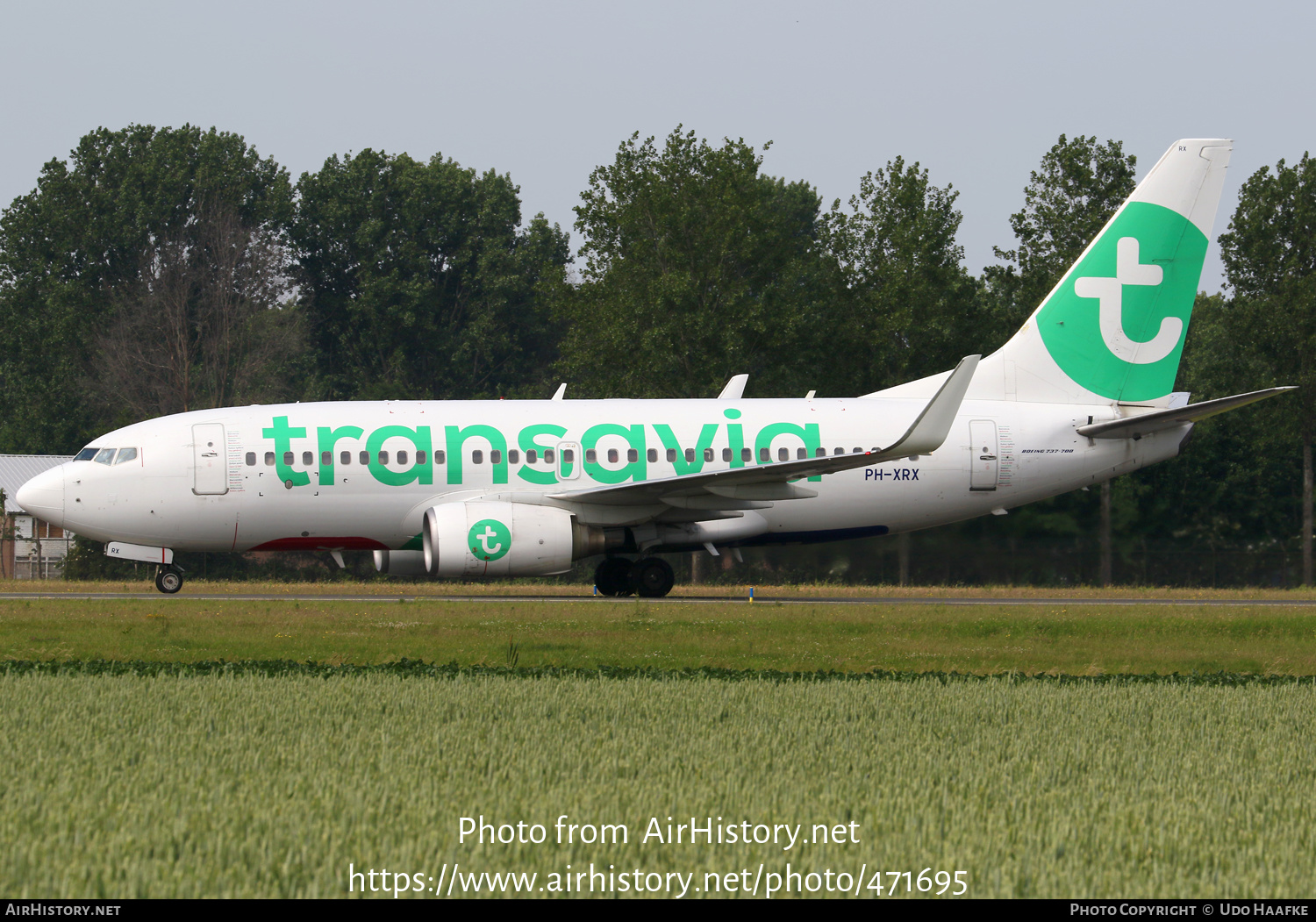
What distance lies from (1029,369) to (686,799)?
2081 cm

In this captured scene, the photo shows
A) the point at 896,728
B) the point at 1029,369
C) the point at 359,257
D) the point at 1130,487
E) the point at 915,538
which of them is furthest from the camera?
the point at 359,257

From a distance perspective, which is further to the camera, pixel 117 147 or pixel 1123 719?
pixel 117 147

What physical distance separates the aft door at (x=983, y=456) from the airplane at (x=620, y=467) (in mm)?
34

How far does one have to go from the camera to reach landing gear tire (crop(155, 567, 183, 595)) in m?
23.8

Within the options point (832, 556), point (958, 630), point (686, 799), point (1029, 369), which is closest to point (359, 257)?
point (832, 556)

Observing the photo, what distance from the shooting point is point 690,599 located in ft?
76.6

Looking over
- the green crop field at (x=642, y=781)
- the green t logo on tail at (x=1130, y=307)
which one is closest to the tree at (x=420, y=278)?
the green t logo on tail at (x=1130, y=307)

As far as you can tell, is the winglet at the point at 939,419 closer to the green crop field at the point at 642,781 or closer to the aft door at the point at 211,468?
the green crop field at the point at 642,781

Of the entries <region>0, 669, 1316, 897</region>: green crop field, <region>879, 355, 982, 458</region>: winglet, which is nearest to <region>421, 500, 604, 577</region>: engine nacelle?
<region>879, 355, 982, 458</region>: winglet

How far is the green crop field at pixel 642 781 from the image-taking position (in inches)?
231

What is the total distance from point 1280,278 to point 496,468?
28.1 metres

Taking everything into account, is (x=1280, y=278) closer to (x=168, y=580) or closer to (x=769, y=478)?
(x=769, y=478)
